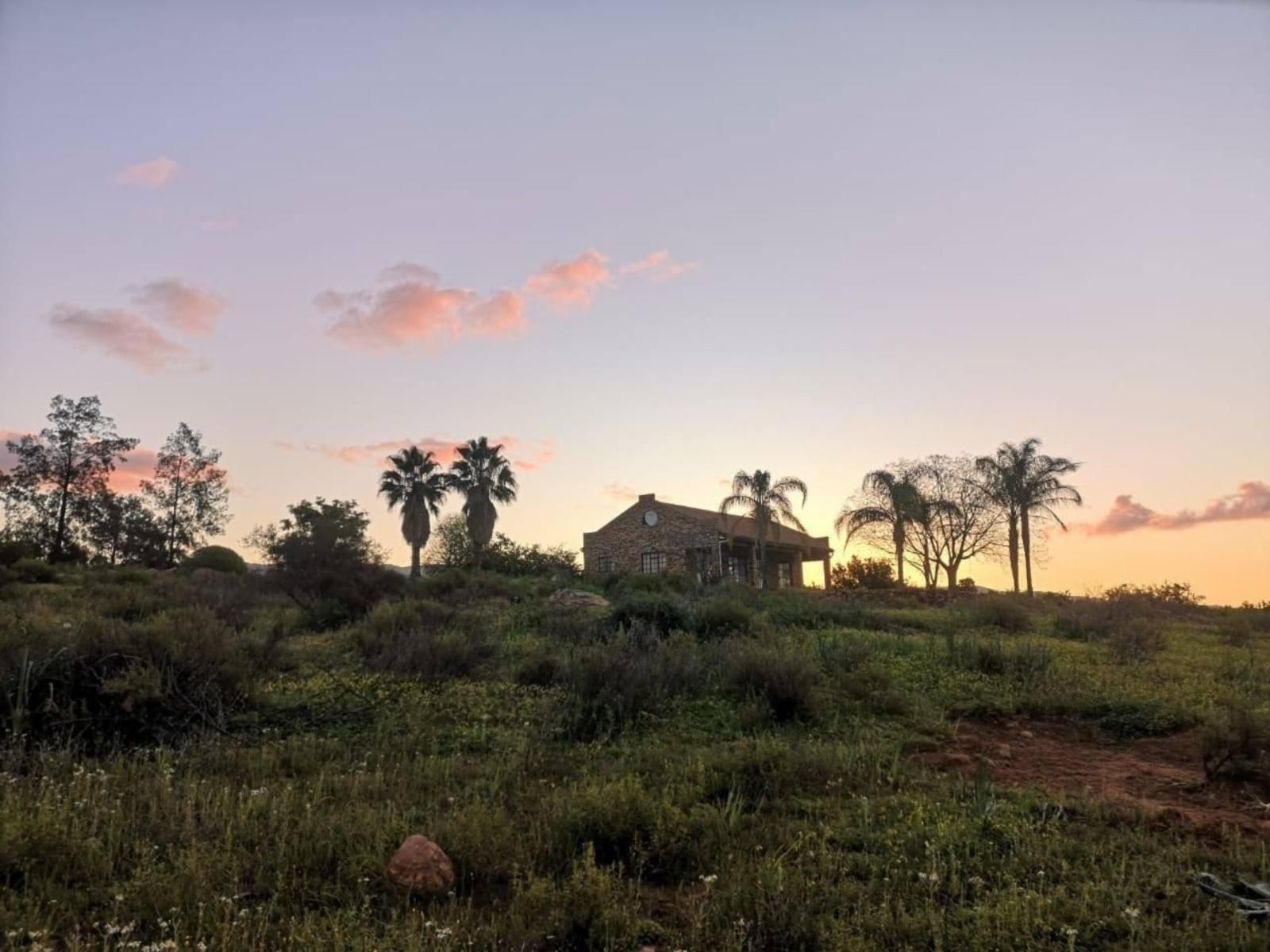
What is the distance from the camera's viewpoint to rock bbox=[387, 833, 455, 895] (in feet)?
13.8

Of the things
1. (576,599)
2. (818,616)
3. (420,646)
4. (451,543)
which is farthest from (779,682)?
(451,543)

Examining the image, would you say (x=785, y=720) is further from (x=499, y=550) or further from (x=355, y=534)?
(x=499, y=550)

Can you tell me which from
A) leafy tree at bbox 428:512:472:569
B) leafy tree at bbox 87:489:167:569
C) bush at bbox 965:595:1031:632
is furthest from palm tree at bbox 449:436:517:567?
bush at bbox 965:595:1031:632

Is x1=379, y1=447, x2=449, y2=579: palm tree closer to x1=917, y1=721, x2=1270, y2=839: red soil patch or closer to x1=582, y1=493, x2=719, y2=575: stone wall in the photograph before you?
x1=582, y1=493, x2=719, y2=575: stone wall

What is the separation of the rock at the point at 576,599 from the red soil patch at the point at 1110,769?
1149 centimetres

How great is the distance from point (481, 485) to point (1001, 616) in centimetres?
3063

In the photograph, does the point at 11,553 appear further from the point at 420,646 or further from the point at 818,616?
the point at 818,616

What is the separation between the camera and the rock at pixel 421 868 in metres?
4.19

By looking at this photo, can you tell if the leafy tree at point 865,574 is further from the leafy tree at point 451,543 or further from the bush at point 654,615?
the bush at point 654,615

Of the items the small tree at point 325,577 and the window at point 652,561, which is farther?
the window at point 652,561

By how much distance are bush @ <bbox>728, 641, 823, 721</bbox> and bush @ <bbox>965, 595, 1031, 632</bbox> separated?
342 inches

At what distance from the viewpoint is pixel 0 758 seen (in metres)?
5.89

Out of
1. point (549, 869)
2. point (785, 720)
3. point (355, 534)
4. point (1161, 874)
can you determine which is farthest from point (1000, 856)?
point (355, 534)

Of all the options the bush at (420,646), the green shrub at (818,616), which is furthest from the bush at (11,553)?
the green shrub at (818,616)
